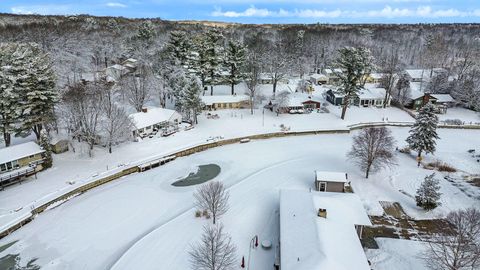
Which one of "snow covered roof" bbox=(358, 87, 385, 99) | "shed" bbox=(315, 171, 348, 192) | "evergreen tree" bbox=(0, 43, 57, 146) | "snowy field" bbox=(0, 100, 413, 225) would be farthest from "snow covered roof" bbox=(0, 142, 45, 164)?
"snow covered roof" bbox=(358, 87, 385, 99)

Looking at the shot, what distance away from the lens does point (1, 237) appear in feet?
67.9

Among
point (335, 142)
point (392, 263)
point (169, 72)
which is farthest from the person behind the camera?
point (169, 72)

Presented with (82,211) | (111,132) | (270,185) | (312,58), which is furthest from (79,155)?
(312,58)

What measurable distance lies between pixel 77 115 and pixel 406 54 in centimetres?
9122

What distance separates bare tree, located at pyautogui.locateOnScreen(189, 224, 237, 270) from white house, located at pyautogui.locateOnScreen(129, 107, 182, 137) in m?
20.2

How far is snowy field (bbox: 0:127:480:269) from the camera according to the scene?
1916cm

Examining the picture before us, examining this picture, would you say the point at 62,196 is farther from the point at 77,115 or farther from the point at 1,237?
the point at 77,115

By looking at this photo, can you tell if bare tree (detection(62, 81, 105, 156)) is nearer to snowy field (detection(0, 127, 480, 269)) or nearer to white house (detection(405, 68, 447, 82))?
snowy field (detection(0, 127, 480, 269))

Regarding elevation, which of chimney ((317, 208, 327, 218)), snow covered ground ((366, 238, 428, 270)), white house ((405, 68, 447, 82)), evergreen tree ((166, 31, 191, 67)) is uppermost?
evergreen tree ((166, 31, 191, 67))

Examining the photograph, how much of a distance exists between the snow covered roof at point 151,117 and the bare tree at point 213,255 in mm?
20563

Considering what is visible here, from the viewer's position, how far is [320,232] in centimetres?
1800

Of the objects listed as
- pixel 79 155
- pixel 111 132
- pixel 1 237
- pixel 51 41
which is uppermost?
pixel 51 41

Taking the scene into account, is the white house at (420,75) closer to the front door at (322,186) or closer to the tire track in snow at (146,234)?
the front door at (322,186)

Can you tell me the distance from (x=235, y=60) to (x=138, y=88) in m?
15.4
